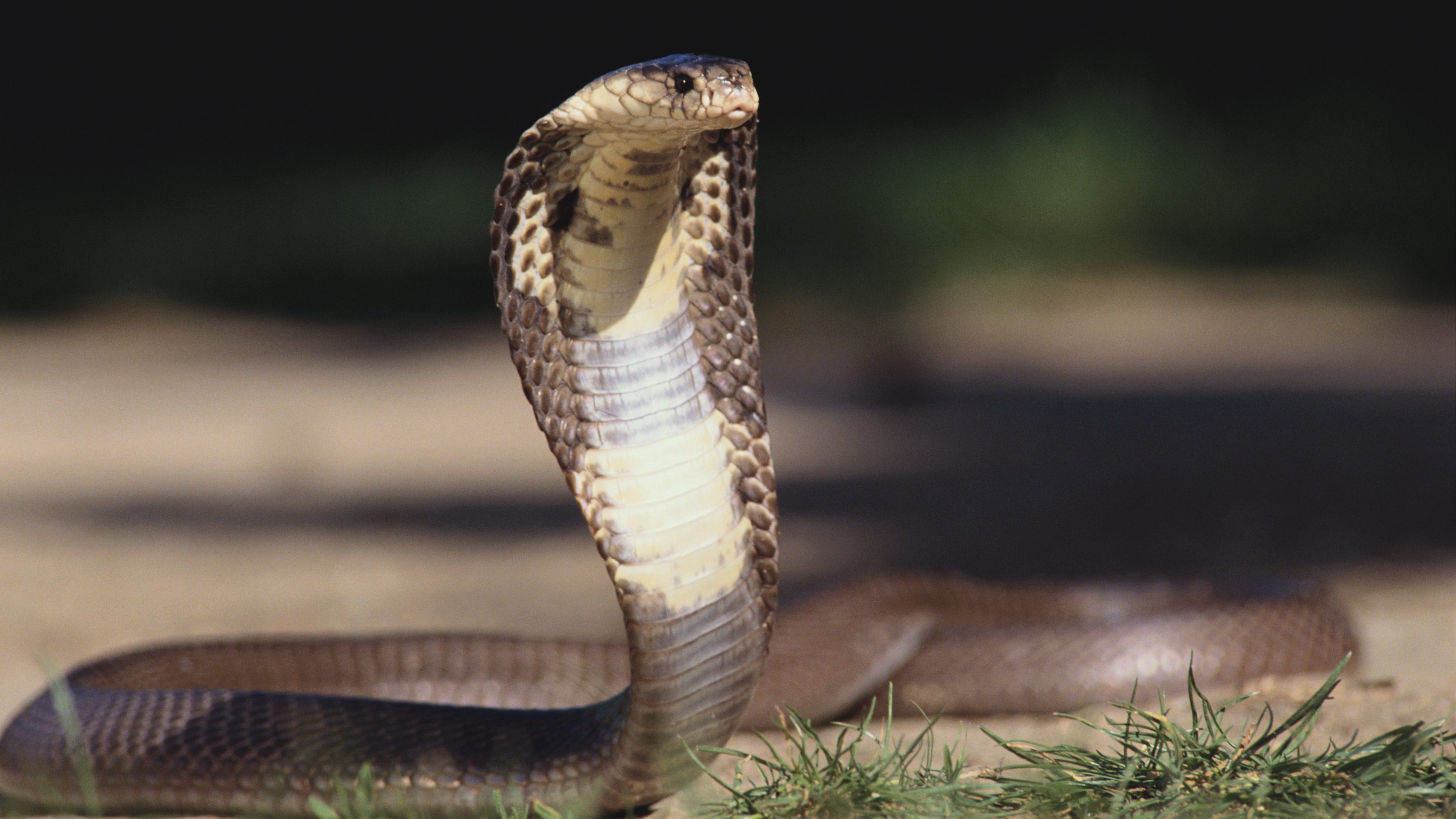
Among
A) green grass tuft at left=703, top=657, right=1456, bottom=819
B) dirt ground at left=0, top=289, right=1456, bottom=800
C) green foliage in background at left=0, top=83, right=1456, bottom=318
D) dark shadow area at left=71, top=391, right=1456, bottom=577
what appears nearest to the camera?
green grass tuft at left=703, top=657, right=1456, bottom=819

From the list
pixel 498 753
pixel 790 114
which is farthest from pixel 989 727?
pixel 790 114

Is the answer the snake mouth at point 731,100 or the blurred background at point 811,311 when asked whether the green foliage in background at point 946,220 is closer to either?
the blurred background at point 811,311

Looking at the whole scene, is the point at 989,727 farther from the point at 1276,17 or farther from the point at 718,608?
the point at 1276,17

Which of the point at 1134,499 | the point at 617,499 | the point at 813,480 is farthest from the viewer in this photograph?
the point at 813,480

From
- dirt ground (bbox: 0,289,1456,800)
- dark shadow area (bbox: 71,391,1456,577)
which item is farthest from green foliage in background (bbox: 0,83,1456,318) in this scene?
dark shadow area (bbox: 71,391,1456,577)

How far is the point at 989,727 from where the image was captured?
295 centimetres

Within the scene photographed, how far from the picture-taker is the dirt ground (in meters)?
4.55

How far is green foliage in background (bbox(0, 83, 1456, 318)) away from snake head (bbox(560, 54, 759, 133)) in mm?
8671

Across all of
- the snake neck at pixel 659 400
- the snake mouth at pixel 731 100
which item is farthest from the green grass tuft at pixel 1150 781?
the snake mouth at pixel 731 100

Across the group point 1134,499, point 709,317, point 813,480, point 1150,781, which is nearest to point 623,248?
point 709,317

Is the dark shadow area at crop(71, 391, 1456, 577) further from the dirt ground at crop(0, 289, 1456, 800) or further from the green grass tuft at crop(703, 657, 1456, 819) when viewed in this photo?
the green grass tuft at crop(703, 657, 1456, 819)

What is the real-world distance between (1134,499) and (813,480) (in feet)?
4.27

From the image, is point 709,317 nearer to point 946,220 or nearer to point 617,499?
point 617,499

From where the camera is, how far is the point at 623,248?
6.79ft
